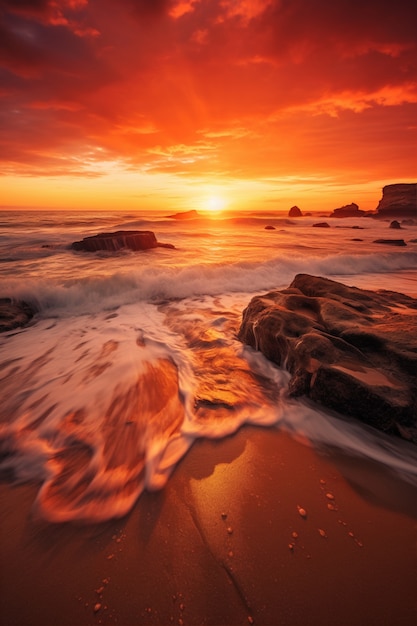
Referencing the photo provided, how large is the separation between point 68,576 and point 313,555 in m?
1.38

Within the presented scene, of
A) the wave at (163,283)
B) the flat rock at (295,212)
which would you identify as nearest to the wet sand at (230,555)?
the wave at (163,283)

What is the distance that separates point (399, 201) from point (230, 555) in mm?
66738

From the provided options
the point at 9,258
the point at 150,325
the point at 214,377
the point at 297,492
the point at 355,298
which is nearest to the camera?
the point at 297,492

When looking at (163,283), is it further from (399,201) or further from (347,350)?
(399,201)

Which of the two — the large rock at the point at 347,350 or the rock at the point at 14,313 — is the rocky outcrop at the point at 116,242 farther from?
the large rock at the point at 347,350

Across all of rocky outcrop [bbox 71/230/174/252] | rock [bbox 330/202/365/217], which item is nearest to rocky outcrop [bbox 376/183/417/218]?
rock [bbox 330/202/365/217]

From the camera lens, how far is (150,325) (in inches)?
218

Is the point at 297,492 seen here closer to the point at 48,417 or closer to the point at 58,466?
the point at 58,466

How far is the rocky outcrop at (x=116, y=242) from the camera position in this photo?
42.6ft

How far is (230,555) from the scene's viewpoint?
62.2 inches

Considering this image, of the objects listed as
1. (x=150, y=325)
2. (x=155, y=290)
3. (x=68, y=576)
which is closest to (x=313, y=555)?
(x=68, y=576)

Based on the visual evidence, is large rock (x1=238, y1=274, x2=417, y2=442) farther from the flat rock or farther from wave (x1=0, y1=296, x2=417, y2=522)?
the flat rock

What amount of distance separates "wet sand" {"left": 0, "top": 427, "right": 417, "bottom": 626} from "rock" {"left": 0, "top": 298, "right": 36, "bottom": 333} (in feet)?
14.1

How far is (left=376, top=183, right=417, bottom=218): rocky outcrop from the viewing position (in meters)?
50.7
